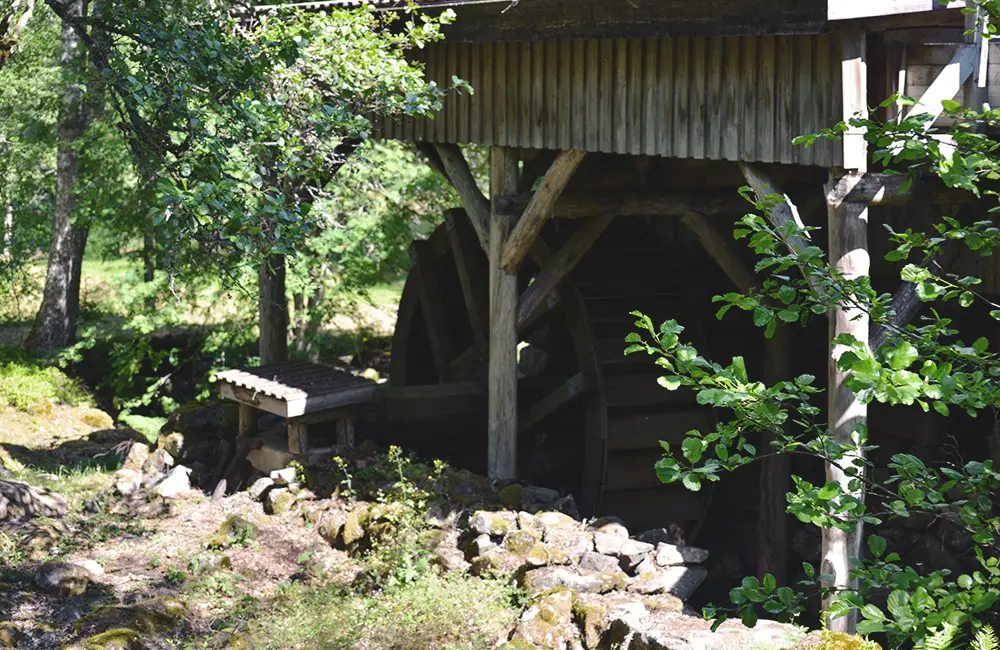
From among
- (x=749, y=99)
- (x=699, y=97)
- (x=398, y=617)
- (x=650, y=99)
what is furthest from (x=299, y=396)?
(x=749, y=99)

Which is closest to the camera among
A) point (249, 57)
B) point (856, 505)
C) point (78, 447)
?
point (856, 505)

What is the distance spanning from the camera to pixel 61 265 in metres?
13.7

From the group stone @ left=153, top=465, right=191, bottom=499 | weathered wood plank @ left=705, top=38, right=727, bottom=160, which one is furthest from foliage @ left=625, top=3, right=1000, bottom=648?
stone @ left=153, top=465, right=191, bottom=499

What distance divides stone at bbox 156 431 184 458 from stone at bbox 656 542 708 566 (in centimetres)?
495

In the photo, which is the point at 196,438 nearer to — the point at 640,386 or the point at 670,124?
the point at 640,386

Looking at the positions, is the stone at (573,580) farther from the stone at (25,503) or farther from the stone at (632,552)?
the stone at (25,503)

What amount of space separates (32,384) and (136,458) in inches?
146

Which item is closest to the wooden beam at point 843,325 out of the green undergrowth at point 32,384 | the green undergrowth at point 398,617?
the green undergrowth at point 398,617

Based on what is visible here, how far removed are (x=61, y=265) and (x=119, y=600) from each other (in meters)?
8.17

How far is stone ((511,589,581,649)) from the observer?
587 cm

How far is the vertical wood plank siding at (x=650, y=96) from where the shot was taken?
6.05m

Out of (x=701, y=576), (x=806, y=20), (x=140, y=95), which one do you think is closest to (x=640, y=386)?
(x=701, y=576)

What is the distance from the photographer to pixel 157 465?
382 inches

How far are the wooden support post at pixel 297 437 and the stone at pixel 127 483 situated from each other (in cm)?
133
